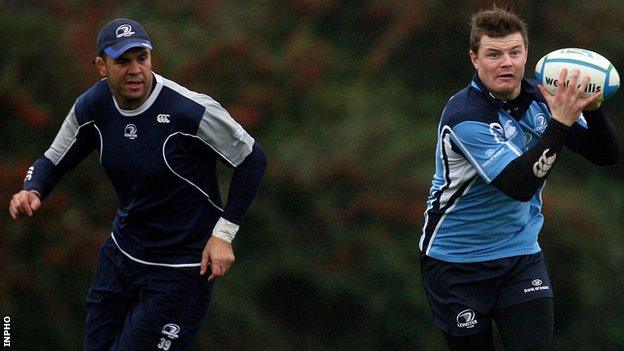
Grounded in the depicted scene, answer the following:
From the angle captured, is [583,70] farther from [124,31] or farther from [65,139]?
[65,139]

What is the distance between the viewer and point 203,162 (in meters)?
5.54

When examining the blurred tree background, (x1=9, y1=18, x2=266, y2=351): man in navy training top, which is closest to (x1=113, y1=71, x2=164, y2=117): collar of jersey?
(x1=9, y1=18, x2=266, y2=351): man in navy training top

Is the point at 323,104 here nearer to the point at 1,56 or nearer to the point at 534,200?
the point at 1,56

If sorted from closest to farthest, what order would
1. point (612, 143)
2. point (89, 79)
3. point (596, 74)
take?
1. point (596, 74)
2. point (612, 143)
3. point (89, 79)

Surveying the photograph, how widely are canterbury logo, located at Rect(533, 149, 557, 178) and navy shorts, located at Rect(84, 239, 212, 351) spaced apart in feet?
5.53

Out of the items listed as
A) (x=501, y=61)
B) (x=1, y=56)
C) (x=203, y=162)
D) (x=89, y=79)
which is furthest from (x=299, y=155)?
(x=501, y=61)

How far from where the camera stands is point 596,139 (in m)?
5.26

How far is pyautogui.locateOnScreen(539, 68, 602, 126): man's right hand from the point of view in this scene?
15.6 ft

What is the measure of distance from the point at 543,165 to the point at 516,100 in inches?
18.9

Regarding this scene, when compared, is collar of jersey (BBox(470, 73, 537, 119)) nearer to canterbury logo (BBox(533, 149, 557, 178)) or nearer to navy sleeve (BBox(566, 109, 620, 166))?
navy sleeve (BBox(566, 109, 620, 166))

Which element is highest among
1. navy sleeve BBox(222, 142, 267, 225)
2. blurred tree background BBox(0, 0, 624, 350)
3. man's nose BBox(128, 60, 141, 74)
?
man's nose BBox(128, 60, 141, 74)

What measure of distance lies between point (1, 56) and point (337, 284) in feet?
9.63

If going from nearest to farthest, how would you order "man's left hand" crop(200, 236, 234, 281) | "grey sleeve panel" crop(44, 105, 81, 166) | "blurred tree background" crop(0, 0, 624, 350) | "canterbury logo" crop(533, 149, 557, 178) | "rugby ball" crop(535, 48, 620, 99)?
"canterbury logo" crop(533, 149, 557, 178)
"rugby ball" crop(535, 48, 620, 99)
"man's left hand" crop(200, 236, 234, 281)
"grey sleeve panel" crop(44, 105, 81, 166)
"blurred tree background" crop(0, 0, 624, 350)

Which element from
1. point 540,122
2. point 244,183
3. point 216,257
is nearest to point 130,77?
point 244,183
